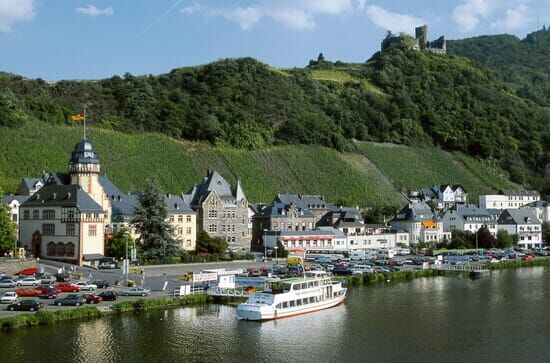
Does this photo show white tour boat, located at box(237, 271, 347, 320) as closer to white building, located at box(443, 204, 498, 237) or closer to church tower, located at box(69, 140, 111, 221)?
church tower, located at box(69, 140, 111, 221)

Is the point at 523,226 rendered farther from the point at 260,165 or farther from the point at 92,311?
the point at 92,311

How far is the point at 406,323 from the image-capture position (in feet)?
131

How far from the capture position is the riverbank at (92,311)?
3628 cm

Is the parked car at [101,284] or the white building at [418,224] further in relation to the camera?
the white building at [418,224]

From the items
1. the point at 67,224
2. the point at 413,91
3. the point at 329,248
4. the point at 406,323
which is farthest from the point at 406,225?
the point at 413,91

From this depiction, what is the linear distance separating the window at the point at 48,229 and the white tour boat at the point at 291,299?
21.7 m

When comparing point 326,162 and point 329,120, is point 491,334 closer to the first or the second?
point 326,162

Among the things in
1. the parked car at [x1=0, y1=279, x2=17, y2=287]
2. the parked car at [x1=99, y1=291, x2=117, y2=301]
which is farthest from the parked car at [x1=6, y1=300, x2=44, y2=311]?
the parked car at [x1=0, y1=279, x2=17, y2=287]

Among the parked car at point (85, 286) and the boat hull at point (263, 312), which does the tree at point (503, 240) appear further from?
the parked car at point (85, 286)

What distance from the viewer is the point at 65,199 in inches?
2382

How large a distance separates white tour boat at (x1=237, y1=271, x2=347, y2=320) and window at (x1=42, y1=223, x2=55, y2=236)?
21679 millimetres

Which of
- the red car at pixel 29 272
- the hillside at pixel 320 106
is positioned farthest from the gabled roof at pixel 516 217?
the red car at pixel 29 272

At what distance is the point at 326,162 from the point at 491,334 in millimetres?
69783

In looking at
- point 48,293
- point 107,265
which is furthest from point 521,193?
point 48,293
